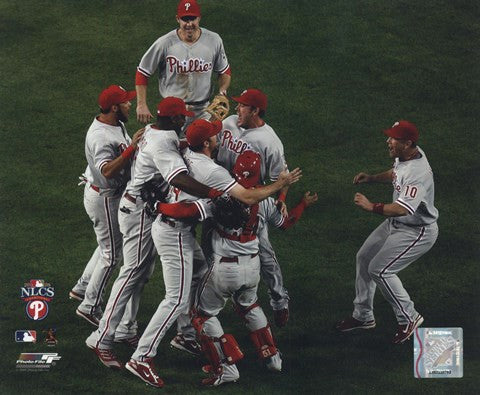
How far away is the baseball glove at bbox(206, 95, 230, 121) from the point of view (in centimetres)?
993

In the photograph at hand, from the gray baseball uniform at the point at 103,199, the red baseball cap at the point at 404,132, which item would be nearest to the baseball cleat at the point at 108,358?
the gray baseball uniform at the point at 103,199

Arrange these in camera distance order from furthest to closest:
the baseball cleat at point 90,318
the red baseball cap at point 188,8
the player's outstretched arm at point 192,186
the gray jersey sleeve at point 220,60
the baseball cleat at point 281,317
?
the gray jersey sleeve at point 220,60 → the red baseball cap at point 188,8 → the baseball cleat at point 281,317 → the baseball cleat at point 90,318 → the player's outstretched arm at point 192,186

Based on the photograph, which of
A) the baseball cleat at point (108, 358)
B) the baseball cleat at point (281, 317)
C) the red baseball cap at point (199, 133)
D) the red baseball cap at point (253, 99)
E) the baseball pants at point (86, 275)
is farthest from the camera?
the baseball pants at point (86, 275)

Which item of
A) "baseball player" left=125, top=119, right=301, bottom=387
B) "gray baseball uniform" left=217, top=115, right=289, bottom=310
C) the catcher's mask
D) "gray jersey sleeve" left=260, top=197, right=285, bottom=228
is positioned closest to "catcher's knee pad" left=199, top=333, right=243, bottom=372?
"baseball player" left=125, top=119, right=301, bottom=387

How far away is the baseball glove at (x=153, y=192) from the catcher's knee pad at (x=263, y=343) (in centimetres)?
128

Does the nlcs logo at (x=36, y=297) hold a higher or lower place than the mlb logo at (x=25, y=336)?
higher

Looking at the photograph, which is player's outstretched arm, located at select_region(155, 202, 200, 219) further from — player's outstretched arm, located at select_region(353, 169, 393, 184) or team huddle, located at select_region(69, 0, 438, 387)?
player's outstretched arm, located at select_region(353, 169, 393, 184)

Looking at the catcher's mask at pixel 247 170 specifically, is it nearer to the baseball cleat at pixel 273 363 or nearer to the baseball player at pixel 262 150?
the baseball player at pixel 262 150

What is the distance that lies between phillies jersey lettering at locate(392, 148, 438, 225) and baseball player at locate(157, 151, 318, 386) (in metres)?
1.26

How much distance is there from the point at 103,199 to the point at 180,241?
1103 mm

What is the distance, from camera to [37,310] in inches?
374

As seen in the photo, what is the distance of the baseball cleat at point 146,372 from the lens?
8617 mm

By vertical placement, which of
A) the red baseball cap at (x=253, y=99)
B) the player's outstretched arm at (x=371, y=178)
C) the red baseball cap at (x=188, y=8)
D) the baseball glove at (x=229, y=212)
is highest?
the red baseball cap at (x=188, y=8)

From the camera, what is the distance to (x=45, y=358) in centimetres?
896
